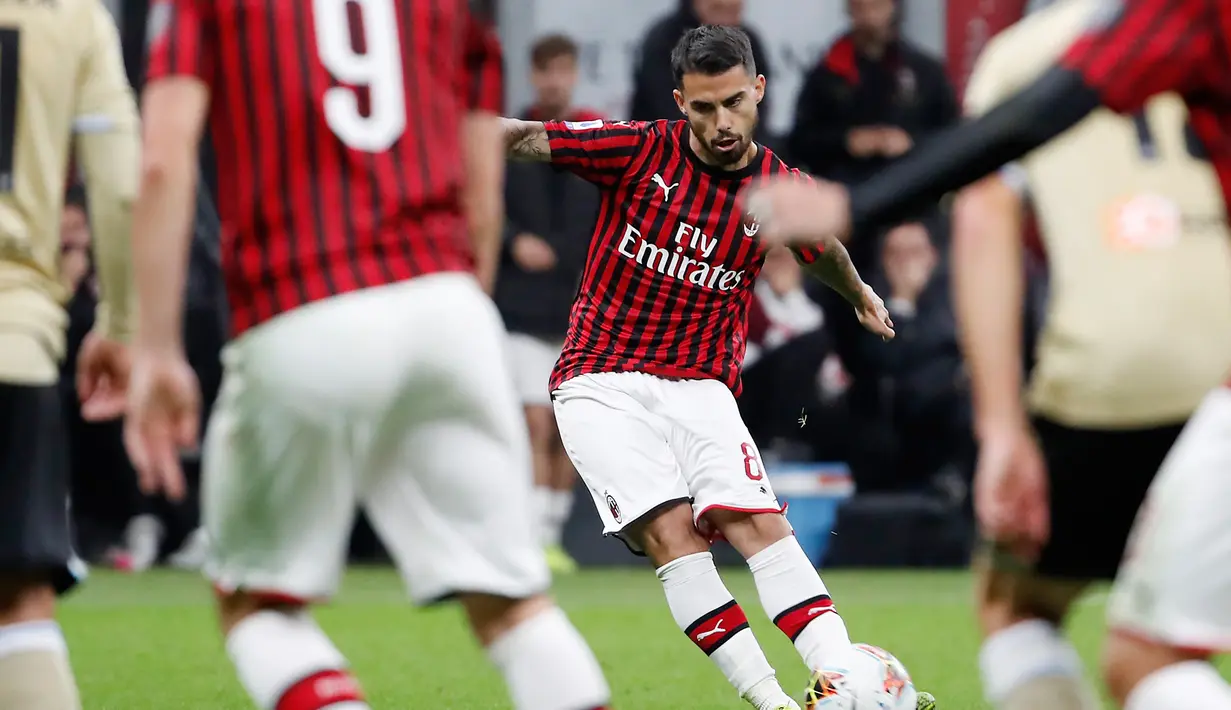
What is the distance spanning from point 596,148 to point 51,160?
206 cm

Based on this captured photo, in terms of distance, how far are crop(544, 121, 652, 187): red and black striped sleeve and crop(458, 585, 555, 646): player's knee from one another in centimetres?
246

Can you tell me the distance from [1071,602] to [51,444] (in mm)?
2103

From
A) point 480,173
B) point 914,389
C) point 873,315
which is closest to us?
point 480,173

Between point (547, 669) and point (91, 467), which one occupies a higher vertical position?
point (547, 669)

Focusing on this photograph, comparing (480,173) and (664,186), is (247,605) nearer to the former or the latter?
(480,173)

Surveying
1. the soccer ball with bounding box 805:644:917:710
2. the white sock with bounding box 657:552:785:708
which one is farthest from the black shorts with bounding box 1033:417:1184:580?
the white sock with bounding box 657:552:785:708

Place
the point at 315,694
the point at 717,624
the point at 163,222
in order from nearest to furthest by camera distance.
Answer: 1. the point at 163,222
2. the point at 315,694
3. the point at 717,624

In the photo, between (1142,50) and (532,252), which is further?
(532,252)

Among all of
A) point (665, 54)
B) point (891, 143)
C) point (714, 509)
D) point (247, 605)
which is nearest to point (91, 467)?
point (665, 54)

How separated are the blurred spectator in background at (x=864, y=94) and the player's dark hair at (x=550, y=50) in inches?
56.2

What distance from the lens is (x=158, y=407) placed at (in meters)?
3.19

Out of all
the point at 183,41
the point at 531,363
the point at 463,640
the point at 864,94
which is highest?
the point at 183,41

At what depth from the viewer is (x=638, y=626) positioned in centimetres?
850

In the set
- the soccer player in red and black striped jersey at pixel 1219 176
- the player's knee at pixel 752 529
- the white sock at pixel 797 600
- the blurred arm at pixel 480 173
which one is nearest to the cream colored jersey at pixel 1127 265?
the soccer player in red and black striped jersey at pixel 1219 176
